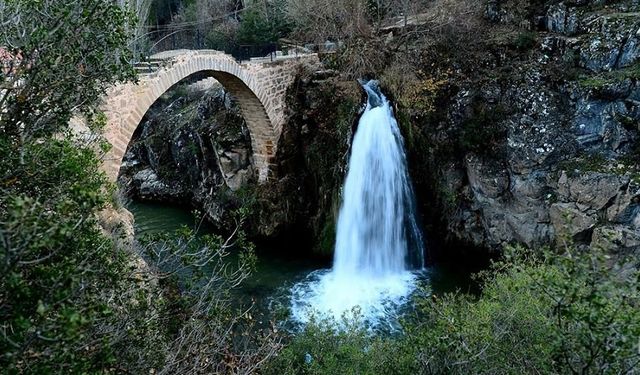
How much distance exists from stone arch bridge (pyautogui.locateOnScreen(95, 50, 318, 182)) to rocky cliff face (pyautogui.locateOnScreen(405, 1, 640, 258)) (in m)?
4.42

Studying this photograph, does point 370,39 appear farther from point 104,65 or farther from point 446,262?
point 104,65

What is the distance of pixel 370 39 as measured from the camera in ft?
48.6

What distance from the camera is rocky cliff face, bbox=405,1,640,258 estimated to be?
10719 millimetres

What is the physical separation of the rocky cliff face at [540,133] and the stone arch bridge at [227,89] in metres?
4.42

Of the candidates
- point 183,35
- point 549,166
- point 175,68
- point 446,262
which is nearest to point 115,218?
point 175,68

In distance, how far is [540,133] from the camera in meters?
11.7

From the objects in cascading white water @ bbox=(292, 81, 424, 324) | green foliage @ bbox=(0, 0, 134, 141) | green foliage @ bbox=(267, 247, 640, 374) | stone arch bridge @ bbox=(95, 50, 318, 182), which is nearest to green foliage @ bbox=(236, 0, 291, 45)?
stone arch bridge @ bbox=(95, 50, 318, 182)

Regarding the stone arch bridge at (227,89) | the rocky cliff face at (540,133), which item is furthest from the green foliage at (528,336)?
the stone arch bridge at (227,89)

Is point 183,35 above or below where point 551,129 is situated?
above

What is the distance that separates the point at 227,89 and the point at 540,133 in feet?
29.3

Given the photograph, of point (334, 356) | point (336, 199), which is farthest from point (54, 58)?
point (336, 199)

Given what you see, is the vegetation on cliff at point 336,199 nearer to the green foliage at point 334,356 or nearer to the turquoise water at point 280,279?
the green foliage at point 334,356

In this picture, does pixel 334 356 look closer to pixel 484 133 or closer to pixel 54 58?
pixel 54 58

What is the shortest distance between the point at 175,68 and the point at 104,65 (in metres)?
6.60
